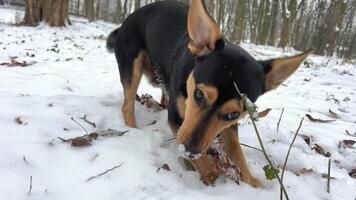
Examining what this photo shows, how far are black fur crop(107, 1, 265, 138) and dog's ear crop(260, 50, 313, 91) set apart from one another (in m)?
0.08

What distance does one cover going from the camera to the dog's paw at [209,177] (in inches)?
122

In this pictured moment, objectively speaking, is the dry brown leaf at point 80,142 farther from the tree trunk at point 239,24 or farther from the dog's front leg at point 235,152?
the tree trunk at point 239,24

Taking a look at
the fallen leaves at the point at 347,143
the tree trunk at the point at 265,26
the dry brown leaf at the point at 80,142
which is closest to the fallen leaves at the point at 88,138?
the dry brown leaf at the point at 80,142

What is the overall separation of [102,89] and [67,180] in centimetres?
288

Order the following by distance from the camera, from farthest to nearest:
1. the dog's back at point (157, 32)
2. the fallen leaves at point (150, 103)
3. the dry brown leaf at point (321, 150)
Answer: the fallen leaves at point (150, 103)
the dog's back at point (157, 32)
the dry brown leaf at point (321, 150)

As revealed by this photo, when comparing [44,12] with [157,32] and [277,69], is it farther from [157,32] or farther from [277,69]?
[277,69]

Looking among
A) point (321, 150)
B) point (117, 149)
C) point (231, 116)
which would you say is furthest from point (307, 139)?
point (117, 149)

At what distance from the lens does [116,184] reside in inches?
111

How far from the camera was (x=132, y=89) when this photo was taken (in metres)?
4.63

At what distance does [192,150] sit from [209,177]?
20.0 inches

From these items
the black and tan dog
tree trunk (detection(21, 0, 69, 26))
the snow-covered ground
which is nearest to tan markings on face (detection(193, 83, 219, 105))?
the black and tan dog

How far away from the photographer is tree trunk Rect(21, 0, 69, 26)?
1631cm

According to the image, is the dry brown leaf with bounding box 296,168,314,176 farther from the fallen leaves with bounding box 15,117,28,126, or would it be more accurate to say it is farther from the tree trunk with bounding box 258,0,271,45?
the tree trunk with bounding box 258,0,271,45

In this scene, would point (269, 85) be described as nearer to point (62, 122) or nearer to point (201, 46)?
point (201, 46)
